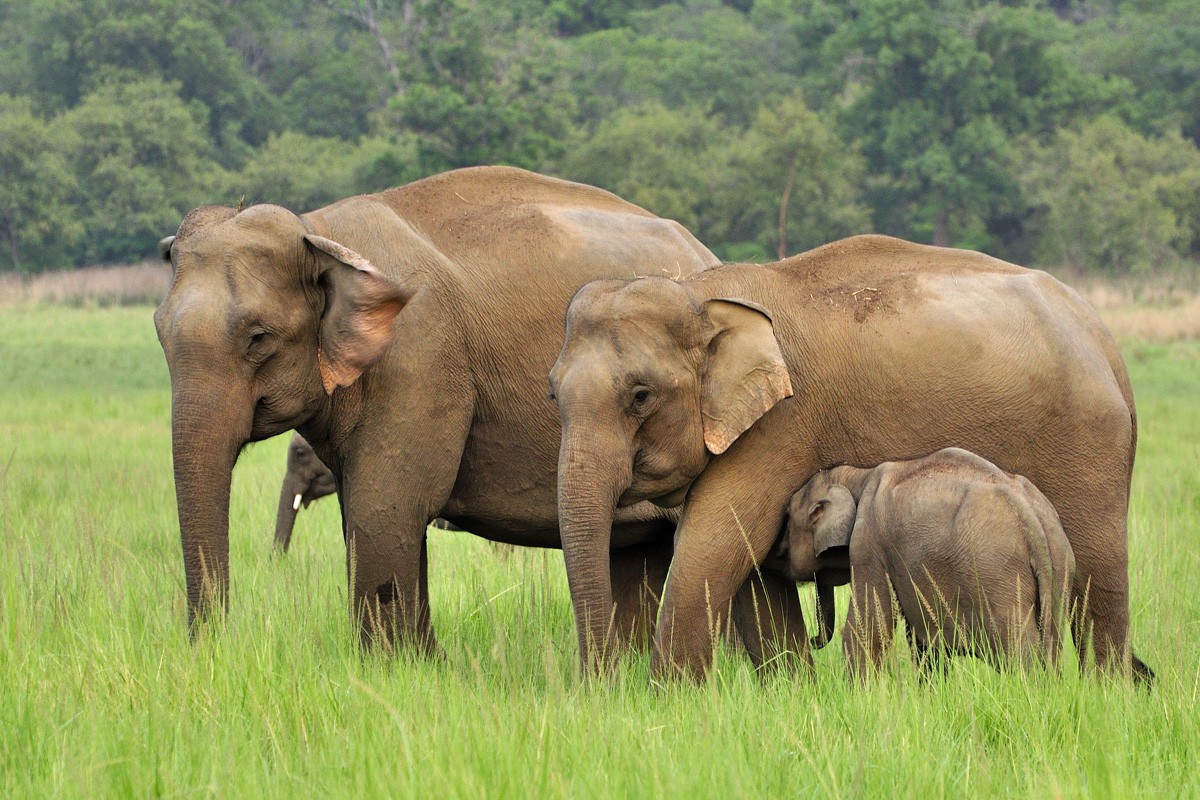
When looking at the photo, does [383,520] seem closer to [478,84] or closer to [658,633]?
[658,633]

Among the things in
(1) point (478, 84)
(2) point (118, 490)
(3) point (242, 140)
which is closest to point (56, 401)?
(2) point (118, 490)

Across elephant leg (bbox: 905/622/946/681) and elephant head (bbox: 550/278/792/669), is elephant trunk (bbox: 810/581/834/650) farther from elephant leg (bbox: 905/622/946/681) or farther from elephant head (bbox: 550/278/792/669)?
elephant head (bbox: 550/278/792/669)

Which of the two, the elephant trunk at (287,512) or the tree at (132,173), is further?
the tree at (132,173)

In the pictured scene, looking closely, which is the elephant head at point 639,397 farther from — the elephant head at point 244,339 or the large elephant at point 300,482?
the large elephant at point 300,482

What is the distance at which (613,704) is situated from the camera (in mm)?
4578

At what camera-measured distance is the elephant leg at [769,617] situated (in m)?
5.60

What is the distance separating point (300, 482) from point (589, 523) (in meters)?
4.45

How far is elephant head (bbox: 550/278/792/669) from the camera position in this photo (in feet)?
16.3

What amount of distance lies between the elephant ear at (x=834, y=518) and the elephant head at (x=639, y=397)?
1.14 ft

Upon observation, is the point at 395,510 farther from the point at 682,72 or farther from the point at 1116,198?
the point at 682,72

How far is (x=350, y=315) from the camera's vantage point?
542cm

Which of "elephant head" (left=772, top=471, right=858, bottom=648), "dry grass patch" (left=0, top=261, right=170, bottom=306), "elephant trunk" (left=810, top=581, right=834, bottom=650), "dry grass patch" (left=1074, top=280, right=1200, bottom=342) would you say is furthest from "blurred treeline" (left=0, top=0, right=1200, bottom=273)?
"elephant head" (left=772, top=471, right=858, bottom=648)

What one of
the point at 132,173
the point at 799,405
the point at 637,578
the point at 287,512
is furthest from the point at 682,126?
the point at 799,405

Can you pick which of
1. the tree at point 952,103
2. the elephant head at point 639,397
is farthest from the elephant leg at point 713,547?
the tree at point 952,103
